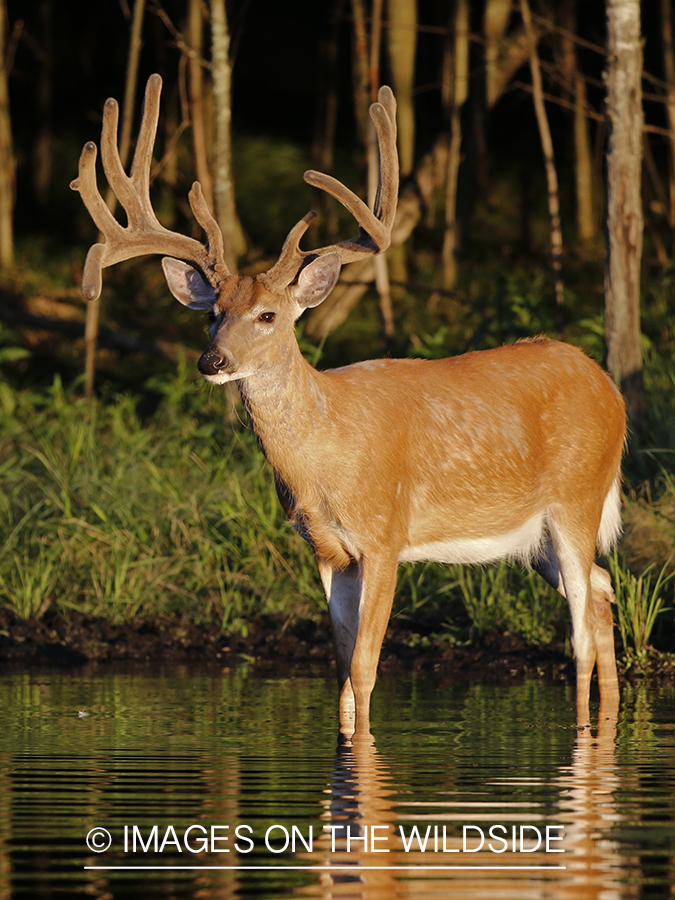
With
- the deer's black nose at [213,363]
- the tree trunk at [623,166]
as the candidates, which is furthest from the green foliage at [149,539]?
the deer's black nose at [213,363]

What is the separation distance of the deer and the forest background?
40cm

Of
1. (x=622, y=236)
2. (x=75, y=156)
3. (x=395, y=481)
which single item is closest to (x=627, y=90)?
(x=622, y=236)

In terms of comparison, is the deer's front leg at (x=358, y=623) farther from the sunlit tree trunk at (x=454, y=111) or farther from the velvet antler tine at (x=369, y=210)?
the sunlit tree trunk at (x=454, y=111)

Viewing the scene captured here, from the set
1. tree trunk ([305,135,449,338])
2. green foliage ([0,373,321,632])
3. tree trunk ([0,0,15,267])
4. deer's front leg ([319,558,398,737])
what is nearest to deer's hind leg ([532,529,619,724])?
deer's front leg ([319,558,398,737])

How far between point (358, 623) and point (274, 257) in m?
12.8

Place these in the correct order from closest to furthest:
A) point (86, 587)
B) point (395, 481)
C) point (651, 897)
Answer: point (651, 897) < point (395, 481) < point (86, 587)

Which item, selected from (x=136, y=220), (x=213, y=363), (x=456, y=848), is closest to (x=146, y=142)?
(x=136, y=220)

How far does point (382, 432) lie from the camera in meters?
7.62

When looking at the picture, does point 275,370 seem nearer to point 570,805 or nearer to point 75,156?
point 570,805

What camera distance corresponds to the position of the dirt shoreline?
9000 millimetres

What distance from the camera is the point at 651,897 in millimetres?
4066

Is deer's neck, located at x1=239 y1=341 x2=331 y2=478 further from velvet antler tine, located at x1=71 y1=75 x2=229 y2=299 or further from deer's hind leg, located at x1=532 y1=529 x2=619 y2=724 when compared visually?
deer's hind leg, located at x1=532 y1=529 x2=619 y2=724

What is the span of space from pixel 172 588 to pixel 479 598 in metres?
1.91

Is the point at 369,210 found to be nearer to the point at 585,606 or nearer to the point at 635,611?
the point at 585,606
